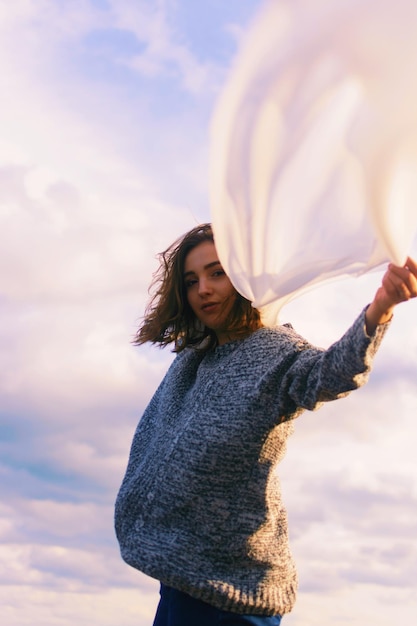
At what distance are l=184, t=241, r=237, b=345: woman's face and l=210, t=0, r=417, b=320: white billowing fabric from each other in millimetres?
356

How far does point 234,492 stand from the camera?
9.39ft

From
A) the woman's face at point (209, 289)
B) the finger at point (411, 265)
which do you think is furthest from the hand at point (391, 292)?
the woman's face at point (209, 289)

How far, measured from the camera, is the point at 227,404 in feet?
9.51

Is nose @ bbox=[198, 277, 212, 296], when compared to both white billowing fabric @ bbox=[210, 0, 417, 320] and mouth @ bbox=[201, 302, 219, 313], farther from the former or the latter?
white billowing fabric @ bbox=[210, 0, 417, 320]

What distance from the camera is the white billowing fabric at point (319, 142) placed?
2330 millimetres

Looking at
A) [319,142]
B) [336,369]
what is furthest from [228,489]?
[319,142]

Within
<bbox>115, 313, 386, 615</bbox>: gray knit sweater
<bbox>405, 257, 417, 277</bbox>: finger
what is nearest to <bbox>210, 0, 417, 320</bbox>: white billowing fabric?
<bbox>405, 257, 417, 277</bbox>: finger

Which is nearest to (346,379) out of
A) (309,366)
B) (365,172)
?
(309,366)

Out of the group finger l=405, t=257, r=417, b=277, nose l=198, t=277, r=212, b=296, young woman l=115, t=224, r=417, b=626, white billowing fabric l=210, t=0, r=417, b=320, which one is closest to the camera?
white billowing fabric l=210, t=0, r=417, b=320

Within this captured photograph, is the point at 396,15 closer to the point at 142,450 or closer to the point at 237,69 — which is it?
the point at 237,69

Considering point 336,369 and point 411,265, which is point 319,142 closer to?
point 411,265

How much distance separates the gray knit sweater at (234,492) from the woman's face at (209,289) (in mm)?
157

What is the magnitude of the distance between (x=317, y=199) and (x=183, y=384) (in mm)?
1028

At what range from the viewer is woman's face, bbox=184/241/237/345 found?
3.07 m
